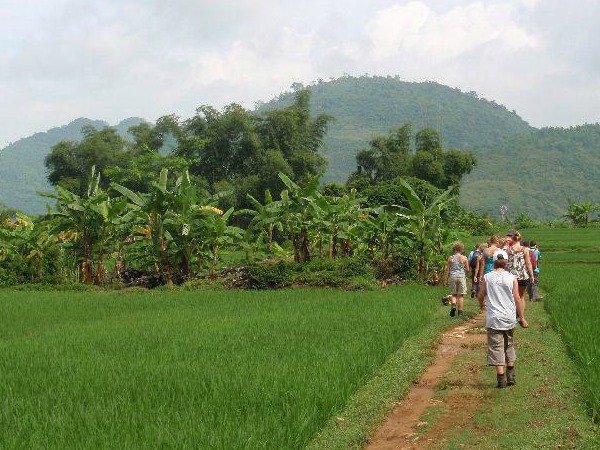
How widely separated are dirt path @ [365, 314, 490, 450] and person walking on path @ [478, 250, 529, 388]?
29cm

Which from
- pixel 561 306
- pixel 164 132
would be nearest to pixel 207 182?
pixel 164 132

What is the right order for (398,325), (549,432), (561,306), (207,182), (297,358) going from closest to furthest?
(549,432) < (297,358) < (398,325) < (561,306) < (207,182)

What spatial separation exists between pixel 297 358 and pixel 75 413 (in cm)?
299

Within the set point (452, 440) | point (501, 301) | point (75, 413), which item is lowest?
point (452, 440)

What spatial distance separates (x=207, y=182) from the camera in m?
50.4

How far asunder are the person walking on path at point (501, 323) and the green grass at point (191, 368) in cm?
140

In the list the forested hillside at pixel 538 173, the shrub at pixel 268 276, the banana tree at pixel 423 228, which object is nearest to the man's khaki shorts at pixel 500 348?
the banana tree at pixel 423 228

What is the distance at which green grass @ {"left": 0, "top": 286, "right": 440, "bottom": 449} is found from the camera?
17.9ft

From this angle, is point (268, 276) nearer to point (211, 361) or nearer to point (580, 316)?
point (580, 316)

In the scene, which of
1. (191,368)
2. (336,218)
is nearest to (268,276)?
(336,218)

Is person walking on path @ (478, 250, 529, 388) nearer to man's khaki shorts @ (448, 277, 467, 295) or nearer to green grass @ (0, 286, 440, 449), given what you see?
green grass @ (0, 286, 440, 449)

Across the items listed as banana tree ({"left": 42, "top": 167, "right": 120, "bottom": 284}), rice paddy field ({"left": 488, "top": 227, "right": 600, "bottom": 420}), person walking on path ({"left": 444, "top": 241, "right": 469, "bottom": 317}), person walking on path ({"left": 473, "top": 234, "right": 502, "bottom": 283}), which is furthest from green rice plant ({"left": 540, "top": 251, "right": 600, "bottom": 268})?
banana tree ({"left": 42, "top": 167, "right": 120, "bottom": 284})

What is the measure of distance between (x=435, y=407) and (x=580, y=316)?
4.91 m

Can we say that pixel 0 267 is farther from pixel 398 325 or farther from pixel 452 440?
pixel 452 440
